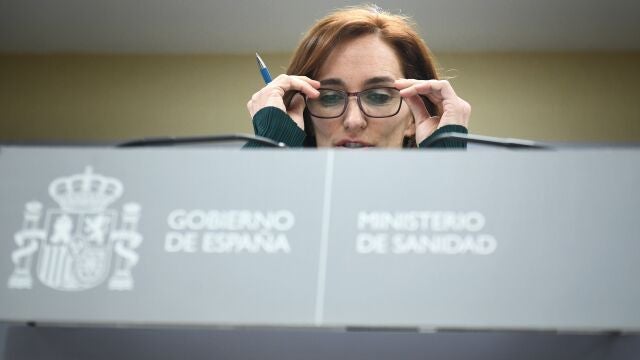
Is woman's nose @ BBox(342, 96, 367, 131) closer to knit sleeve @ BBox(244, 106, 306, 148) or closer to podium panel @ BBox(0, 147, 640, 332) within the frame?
knit sleeve @ BBox(244, 106, 306, 148)

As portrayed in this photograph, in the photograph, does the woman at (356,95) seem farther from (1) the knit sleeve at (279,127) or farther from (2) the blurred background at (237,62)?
(2) the blurred background at (237,62)

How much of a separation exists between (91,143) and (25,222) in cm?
227

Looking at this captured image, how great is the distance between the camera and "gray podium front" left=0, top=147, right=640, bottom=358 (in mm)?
659

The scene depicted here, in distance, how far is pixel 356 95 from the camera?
134 centimetres

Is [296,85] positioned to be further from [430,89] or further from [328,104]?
[430,89]

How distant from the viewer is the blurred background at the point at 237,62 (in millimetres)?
2729

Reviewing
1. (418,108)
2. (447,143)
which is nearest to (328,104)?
(418,108)

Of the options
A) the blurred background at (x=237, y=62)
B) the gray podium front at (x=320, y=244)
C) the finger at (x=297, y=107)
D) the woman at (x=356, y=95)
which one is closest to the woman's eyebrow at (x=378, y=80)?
the woman at (x=356, y=95)

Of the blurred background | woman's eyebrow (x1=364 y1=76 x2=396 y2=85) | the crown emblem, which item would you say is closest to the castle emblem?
the crown emblem

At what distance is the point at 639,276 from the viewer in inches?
26.1

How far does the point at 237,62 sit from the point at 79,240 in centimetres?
233

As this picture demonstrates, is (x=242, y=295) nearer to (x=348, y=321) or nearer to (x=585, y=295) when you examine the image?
(x=348, y=321)

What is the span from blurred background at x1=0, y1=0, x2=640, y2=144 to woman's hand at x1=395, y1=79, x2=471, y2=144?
1.38m

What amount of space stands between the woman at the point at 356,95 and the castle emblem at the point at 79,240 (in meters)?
0.61
